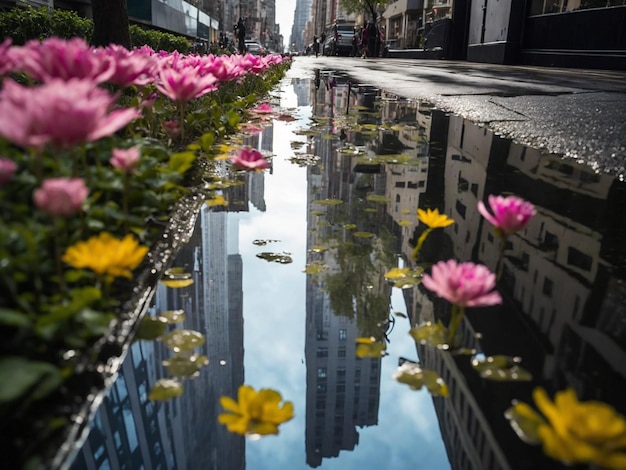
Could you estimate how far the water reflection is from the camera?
3.36 ft

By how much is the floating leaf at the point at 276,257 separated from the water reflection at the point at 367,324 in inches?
1.5

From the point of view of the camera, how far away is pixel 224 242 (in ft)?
6.82

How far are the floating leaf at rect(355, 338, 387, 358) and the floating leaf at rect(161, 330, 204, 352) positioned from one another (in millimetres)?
389

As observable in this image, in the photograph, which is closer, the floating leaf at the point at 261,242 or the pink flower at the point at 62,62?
the pink flower at the point at 62,62

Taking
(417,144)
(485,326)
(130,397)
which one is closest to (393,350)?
(485,326)

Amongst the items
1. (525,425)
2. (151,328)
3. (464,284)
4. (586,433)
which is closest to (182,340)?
(151,328)

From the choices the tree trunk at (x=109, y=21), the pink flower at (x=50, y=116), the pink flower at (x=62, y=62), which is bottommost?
the pink flower at (x=50, y=116)

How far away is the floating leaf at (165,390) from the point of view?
1104 millimetres

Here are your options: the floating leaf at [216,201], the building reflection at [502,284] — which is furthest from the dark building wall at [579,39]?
the floating leaf at [216,201]

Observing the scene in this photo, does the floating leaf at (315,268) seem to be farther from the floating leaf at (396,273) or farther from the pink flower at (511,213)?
the pink flower at (511,213)

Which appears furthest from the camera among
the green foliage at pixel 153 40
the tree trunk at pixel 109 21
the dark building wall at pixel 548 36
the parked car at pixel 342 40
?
the parked car at pixel 342 40

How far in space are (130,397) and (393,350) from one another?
620 mm

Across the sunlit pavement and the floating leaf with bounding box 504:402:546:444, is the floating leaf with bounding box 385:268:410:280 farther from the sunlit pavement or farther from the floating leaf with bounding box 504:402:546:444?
the sunlit pavement

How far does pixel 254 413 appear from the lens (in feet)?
3.34
